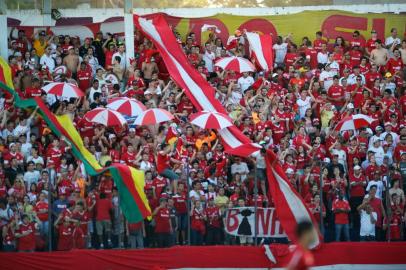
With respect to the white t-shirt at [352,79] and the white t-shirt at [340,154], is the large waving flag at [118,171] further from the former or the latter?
the white t-shirt at [352,79]

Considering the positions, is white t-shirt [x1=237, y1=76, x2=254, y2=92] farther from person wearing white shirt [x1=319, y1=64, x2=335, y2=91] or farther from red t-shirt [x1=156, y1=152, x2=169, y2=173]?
red t-shirt [x1=156, y1=152, x2=169, y2=173]

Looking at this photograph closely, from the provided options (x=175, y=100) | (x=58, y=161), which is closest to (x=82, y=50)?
(x=175, y=100)

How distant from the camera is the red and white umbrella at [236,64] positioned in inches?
1035

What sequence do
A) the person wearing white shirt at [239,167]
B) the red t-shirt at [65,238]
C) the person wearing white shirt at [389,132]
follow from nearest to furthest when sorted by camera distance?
the red t-shirt at [65,238] → the person wearing white shirt at [239,167] → the person wearing white shirt at [389,132]

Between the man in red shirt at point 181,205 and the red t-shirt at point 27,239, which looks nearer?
the red t-shirt at point 27,239

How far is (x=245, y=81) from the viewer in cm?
2670

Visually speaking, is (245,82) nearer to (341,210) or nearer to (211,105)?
(211,105)

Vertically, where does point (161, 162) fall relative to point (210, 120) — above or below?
below

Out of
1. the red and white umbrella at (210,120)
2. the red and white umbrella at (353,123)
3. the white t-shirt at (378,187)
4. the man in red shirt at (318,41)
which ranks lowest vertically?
the white t-shirt at (378,187)

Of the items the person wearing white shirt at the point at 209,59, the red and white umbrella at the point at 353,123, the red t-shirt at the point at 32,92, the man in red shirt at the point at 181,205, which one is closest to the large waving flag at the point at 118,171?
the man in red shirt at the point at 181,205

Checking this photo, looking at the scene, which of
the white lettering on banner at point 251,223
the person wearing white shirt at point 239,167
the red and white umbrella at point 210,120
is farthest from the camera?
the red and white umbrella at point 210,120

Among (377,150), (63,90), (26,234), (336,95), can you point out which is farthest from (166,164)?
(336,95)

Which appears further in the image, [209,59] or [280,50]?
[280,50]

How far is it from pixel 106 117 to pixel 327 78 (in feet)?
20.0
